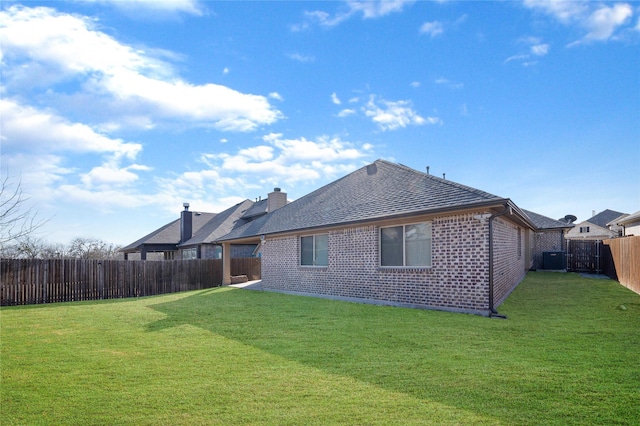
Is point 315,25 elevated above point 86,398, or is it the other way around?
point 315,25

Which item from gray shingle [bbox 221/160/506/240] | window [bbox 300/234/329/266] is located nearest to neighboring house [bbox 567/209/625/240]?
gray shingle [bbox 221/160/506/240]

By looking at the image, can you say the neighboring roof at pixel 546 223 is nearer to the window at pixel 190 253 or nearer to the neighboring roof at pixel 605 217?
the window at pixel 190 253

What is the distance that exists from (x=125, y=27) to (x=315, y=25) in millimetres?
5097

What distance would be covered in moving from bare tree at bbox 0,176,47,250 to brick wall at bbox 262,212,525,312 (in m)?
8.33

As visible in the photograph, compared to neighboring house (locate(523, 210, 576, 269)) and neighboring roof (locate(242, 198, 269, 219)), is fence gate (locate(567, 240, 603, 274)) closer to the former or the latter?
neighboring house (locate(523, 210, 576, 269))

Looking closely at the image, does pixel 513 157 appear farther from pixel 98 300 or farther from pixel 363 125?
pixel 98 300

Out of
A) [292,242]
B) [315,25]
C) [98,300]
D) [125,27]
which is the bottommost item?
[98,300]

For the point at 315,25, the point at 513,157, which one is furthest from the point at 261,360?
the point at 513,157

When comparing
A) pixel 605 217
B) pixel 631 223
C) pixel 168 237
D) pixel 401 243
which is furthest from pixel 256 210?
pixel 605 217

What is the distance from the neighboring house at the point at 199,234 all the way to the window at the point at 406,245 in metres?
14.3

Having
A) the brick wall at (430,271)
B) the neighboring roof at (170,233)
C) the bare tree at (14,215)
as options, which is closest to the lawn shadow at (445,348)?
the brick wall at (430,271)

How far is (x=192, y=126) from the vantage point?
1408 cm

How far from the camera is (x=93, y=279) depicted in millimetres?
16328

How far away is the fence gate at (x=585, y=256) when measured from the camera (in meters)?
22.5
